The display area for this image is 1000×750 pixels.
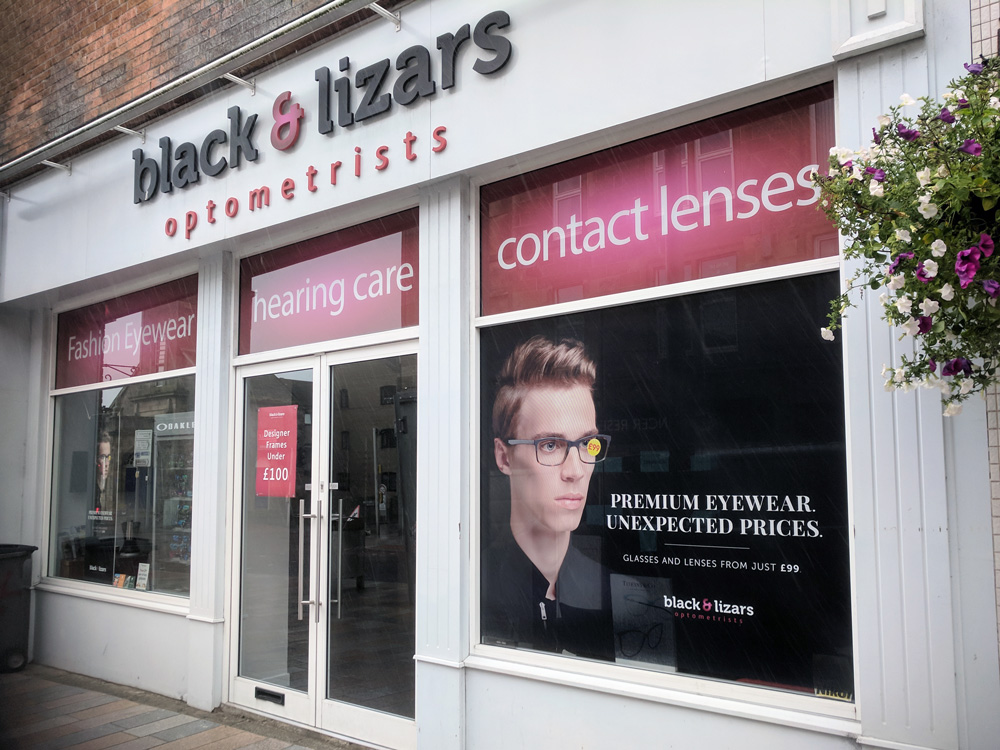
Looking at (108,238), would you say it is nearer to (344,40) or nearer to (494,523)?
(344,40)

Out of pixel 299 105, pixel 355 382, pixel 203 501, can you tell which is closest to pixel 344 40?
pixel 299 105

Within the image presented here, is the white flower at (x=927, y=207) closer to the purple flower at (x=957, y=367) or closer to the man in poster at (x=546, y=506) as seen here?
the purple flower at (x=957, y=367)

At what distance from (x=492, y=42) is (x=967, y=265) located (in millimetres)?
3301

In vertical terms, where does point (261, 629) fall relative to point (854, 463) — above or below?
below

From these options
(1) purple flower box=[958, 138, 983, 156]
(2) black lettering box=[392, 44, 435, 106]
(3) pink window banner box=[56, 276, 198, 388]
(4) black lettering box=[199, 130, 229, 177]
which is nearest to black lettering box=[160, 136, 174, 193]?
(4) black lettering box=[199, 130, 229, 177]

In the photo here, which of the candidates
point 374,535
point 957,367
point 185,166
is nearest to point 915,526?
point 957,367

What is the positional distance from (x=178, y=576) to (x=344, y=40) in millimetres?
4700

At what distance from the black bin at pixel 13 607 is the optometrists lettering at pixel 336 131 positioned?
3796 millimetres

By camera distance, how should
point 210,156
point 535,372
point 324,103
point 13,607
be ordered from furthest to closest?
point 13,607 < point 210,156 < point 324,103 < point 535,372

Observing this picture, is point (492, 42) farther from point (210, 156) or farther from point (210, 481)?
point (210, 481)

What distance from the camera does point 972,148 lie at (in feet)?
8.14

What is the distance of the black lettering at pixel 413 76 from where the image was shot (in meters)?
5.19

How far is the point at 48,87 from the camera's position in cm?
882

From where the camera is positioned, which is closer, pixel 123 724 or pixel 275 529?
pixel 123 724
